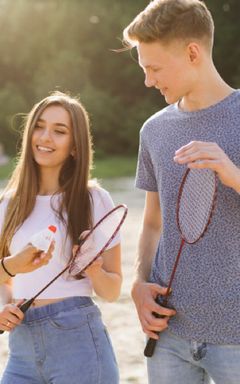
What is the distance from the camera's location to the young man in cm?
272

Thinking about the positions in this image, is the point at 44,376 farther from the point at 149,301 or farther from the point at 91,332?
the point at 149,301

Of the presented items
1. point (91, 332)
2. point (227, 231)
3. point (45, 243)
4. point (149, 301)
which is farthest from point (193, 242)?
point (91, 332)

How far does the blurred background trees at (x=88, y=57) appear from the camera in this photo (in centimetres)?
3909

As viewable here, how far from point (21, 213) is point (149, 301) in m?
0.84

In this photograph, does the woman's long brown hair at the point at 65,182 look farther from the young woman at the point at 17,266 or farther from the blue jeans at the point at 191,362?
the blue jeans at the point at 191,362

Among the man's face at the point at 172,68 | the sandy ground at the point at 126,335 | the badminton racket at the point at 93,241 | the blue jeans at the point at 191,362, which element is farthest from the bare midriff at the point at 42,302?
the sandy ground at the point at 126,335

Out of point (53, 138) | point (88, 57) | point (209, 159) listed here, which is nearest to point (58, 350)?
point (53, 138)

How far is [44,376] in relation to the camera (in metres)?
3.20

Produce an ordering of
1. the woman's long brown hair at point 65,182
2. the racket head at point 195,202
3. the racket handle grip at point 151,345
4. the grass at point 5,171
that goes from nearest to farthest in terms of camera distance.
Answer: the racket head at point 195,202 → the racket handle grip at point 151,345 → the woman's long brown hair at point 65,182 → the grass at point 5,171

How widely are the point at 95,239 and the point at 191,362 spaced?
2.16 ft

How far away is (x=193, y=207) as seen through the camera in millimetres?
2811

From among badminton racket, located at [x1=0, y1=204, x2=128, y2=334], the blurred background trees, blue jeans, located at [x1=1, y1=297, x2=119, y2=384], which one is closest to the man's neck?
badminton racket, located at [x1=0, y1=204, x2=128, y2=334]

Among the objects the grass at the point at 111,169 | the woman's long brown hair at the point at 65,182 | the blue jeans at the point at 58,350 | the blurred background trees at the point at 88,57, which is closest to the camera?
the blue jeans at the point at 58,350

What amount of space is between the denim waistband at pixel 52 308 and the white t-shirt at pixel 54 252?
4 centimetres
